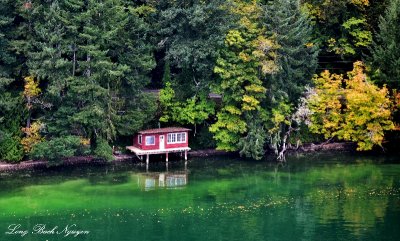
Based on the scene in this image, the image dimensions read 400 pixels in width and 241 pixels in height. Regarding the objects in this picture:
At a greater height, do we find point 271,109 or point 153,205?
point 271,109

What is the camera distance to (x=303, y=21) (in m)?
58.5

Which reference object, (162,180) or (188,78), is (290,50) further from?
(162,180)

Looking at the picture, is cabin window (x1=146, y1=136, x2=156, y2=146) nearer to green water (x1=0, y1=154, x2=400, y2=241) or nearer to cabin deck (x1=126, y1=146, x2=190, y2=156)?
cabin deck (x1=126, y1=146, x2=190, y2=156)

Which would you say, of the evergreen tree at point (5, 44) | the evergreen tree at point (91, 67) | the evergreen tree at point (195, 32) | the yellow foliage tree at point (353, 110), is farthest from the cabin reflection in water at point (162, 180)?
the yellow foliage tree at point (353, 110)

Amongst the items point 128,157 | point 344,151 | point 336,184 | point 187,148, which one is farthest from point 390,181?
point 128,157

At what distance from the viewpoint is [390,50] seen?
5584 cm

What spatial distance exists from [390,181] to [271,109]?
37.9 feet

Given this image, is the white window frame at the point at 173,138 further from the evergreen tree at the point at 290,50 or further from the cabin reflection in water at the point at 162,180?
the evergreen tree at the point at 290,50

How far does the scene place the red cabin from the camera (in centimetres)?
5531

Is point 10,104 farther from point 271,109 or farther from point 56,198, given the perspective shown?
point 271,109

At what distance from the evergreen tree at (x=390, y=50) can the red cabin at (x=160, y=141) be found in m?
16.6

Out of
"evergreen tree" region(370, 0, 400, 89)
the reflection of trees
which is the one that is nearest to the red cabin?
the reflection of trees

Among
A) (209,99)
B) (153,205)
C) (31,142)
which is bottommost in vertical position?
(153,205)

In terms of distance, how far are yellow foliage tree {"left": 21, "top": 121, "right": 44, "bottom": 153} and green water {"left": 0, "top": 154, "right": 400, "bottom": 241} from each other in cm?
212
